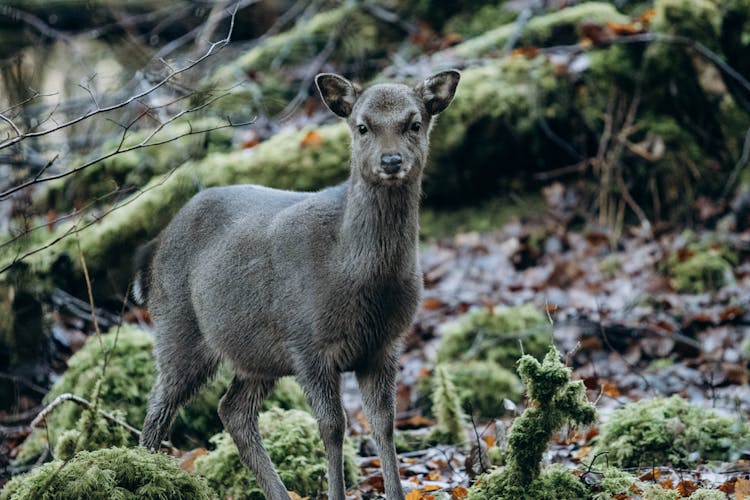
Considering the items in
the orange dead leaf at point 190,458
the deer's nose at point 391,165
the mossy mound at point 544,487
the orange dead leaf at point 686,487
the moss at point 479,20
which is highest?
the deer's nose at point 391,165

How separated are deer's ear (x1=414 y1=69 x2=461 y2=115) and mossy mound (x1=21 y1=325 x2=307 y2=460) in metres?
2.80

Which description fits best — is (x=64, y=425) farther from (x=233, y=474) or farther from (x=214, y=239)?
(x=214, y=239)

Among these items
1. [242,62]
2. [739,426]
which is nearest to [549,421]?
[739,426]

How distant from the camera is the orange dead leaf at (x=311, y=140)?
32.9 ft

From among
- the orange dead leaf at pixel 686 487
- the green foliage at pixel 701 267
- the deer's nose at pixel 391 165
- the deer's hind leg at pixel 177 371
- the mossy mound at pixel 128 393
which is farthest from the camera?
the green foliage at pixel 701 267

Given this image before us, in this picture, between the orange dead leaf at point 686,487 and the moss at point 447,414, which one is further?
the moss at point 447,414

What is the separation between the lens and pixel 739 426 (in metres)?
5.18

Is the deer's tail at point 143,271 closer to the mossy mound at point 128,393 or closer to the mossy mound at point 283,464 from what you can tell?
the mossy mound at point 128,393

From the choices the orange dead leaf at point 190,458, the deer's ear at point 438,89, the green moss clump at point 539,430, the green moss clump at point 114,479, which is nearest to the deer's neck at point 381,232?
the deer's ear at point 438,89

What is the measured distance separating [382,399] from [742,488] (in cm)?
206

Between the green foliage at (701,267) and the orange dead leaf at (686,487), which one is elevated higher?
the orange dead leaf at (686,487)

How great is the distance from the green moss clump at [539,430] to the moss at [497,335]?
145 inches

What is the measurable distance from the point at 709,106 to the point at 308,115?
513 cm

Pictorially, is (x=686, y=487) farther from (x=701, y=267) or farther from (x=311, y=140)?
(x=311, y=140)
